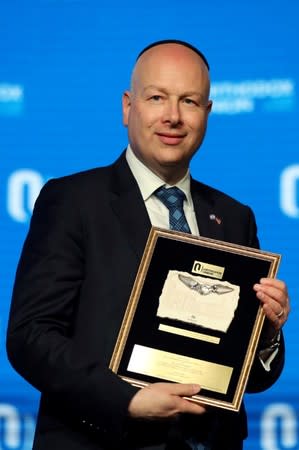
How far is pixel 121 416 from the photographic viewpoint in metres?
2.07

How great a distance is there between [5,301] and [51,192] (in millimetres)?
1493

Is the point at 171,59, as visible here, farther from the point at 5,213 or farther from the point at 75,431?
the point at 5,213

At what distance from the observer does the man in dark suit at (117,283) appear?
2090 mm

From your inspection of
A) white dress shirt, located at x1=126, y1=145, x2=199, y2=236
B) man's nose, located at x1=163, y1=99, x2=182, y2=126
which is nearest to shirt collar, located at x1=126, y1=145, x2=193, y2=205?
white dress shirt, located at x1=126, y1=145, x2=199, y2=236

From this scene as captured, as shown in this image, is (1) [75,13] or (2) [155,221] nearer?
(2) [155,221]

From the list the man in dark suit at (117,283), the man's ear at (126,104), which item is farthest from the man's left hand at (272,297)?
the man's ear at (126,104)

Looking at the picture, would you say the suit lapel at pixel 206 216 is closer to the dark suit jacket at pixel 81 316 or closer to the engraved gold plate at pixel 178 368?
the dark suit jacket at pixel 81 316

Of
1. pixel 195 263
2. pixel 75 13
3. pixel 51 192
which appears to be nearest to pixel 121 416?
pixel 195 263

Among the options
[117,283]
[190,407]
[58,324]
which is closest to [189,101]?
[117,283]

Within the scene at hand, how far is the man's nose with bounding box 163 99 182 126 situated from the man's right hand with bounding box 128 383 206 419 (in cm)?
52

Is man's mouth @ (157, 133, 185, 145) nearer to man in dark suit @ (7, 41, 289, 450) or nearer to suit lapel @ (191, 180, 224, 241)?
man in dark suit @ (7, 41, 289, 450)

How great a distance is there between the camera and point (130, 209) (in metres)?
2.28

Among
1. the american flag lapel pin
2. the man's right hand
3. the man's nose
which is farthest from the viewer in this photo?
the american flag lapel pin

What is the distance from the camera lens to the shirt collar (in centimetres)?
233
